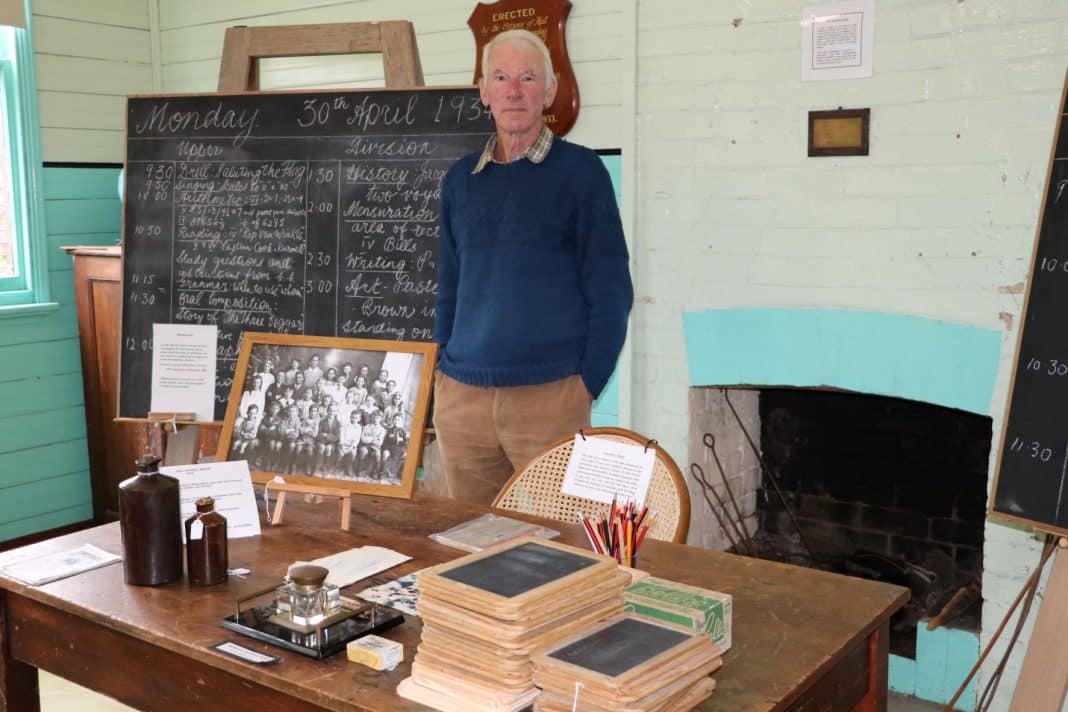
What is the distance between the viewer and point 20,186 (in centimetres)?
454

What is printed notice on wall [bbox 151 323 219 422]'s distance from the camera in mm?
3566

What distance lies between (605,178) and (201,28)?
268 cm

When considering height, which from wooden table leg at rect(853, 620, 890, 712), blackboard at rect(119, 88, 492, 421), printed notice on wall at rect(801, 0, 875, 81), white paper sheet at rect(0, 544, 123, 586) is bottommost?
wooden table leg at rect(853, 620, 890, 712)

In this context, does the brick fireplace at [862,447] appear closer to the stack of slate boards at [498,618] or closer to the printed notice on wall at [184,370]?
the printed notice on wall at [184,370]

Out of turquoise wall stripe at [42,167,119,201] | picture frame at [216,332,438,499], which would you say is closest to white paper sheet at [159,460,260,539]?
picture frame at [216,332,438,499]

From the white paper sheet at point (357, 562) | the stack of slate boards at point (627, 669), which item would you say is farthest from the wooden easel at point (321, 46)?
the stack of slate boards at point (627, 669)

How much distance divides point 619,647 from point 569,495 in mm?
1061

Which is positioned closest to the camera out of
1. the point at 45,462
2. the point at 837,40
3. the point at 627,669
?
the point at 627,669

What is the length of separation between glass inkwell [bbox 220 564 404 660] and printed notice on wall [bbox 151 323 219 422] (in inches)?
78.2

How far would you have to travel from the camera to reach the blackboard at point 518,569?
53.1 inches

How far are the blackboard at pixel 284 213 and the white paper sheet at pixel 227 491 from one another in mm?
1305

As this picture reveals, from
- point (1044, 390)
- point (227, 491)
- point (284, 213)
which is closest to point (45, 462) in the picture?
point (284, 213)

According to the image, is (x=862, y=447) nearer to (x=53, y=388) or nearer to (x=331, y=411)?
(x=331, y=411)

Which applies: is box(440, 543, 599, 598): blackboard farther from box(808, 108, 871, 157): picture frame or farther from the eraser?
box(808, 108, 871, 157): picture frame
